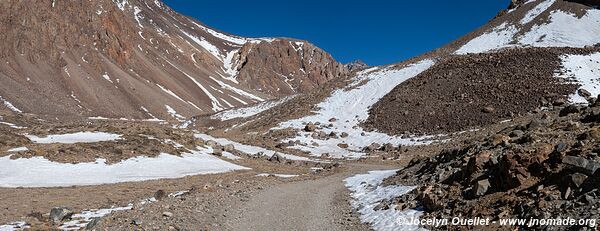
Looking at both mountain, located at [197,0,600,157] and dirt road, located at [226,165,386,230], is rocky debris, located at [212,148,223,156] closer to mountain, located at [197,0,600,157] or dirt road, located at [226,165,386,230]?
mountain, located at [197,0,600,157]

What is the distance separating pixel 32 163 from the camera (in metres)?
21.8

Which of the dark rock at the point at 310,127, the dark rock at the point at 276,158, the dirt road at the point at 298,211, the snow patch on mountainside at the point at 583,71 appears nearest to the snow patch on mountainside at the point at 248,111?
the dark rock at the point at 310,127

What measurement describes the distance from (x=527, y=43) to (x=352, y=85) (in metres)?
22.4

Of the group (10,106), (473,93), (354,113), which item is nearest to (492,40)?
(473,93)

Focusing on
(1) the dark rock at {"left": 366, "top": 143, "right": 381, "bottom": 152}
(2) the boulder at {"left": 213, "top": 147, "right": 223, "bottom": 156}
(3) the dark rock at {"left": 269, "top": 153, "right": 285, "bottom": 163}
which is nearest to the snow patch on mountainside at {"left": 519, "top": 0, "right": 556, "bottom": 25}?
(1) the dark rock at {"left": 366, "top": 143, "right": 381, "bottom": 152}

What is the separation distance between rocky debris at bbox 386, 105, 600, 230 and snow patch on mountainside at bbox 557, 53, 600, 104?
25415mm

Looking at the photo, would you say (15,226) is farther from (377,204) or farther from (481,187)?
(481,187)

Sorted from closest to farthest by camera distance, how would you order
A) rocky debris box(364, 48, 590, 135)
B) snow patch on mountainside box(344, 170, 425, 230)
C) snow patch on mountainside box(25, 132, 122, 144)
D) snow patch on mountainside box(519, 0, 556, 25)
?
snow patch on mountainside box(344, 170, 425, 230) → snow patch on mountainside box(25, 132, 122, 144) → rocky debris box(364, 48, 590, 135) → snow patch on mountainside box(519, 0, 556, 25)

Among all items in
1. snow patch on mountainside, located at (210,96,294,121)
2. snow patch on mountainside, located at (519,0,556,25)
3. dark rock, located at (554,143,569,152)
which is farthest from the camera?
snow patch on mountainside, located at (210,96,294,121)

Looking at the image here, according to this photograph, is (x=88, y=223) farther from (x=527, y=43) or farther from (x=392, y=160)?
(x=527, y=43)

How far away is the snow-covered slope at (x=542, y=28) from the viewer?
169 feet

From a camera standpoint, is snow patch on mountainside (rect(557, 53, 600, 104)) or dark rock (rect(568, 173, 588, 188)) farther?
snow patch on mountainside (rect(557, 53, 600, 104))

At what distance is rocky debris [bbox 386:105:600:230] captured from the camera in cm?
948

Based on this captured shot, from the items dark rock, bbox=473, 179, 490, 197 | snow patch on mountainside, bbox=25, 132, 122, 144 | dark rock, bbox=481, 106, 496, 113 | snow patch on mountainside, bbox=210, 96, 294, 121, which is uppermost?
snow patch on mountainside, bbox=210, 96, 294, 121
